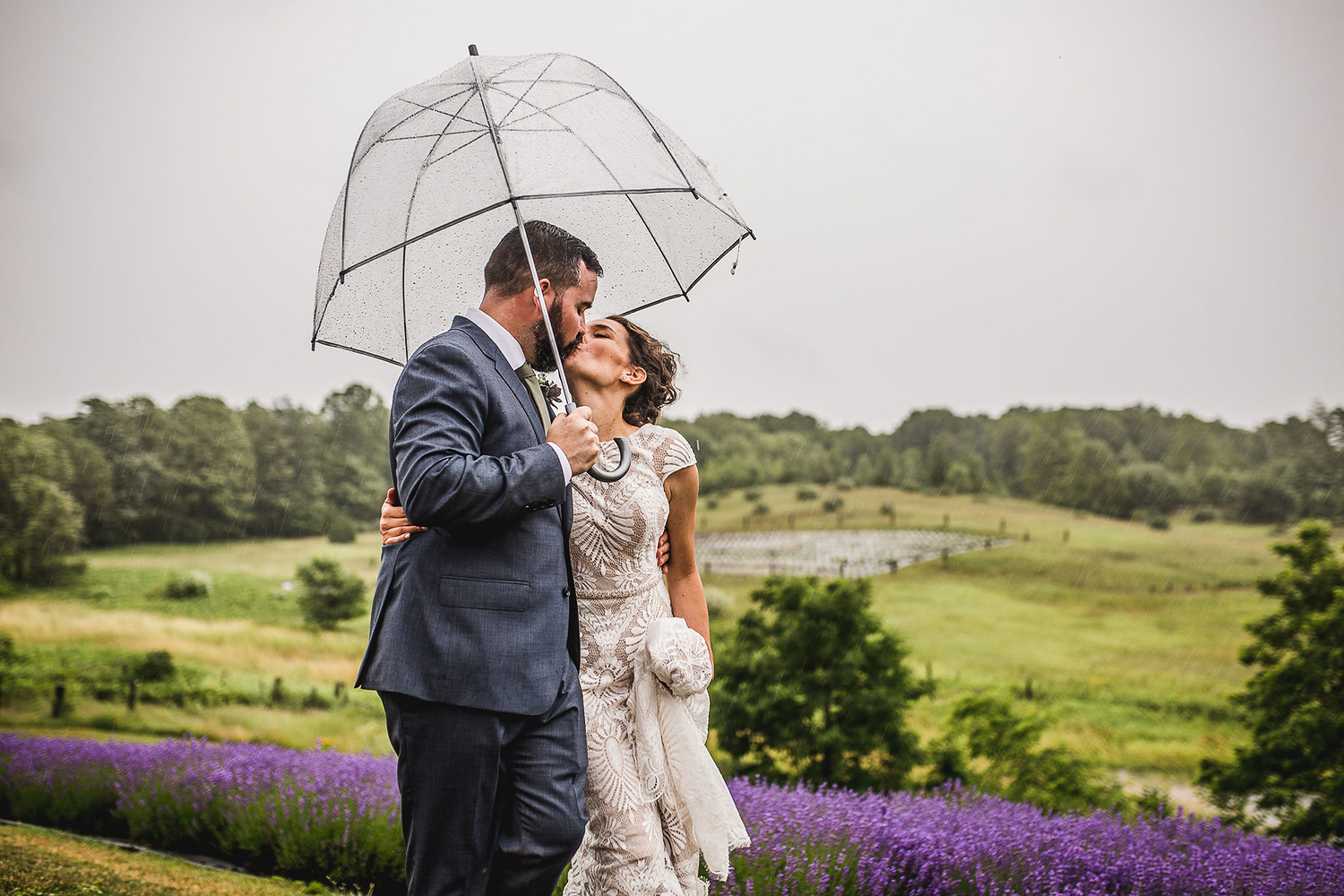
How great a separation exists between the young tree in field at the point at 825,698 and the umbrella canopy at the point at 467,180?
449 cm

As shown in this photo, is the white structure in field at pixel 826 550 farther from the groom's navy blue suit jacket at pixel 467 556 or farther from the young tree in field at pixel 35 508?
the groom's navy blue suit jacket at pixel 467 556

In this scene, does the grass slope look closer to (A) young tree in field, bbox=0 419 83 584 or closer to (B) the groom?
(B) the groom

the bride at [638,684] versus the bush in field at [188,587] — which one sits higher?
the bride at [638,684]

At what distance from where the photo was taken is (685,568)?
2830mm

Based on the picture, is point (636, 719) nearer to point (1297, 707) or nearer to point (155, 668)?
point (1297, 707)

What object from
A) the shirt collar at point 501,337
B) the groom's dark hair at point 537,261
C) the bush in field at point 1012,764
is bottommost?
the bush in field at point 1012,764

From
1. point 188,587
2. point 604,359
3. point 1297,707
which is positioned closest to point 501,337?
point 604,359

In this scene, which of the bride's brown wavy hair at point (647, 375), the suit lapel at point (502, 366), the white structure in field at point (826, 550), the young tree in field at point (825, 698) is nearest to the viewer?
the suit lapel at point (502, 366)

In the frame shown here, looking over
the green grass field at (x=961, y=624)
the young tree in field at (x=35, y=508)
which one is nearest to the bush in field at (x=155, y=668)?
the green grass field at (x=961, y=624)

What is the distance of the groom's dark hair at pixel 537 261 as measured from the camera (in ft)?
7.07

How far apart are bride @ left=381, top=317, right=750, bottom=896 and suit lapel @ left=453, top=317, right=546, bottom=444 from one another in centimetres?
41

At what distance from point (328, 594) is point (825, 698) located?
6.10 m

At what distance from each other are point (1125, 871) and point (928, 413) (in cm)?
742

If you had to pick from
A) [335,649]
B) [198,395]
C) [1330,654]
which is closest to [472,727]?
[1330,654]
